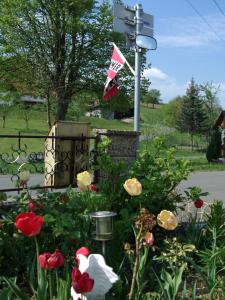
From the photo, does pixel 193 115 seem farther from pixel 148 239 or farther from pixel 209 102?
pixel 148 239

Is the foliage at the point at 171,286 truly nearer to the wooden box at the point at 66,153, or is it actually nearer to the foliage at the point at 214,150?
the wooden box at the point at 66,153

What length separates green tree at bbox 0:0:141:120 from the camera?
28.7m

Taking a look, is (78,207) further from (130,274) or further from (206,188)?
(206,188)

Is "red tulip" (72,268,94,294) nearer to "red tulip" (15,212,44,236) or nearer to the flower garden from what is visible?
the flower garden

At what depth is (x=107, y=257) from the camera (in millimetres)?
3895

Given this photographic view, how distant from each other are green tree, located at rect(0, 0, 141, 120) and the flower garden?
77.6 ft

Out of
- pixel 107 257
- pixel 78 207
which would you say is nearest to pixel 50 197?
pixel 78 207

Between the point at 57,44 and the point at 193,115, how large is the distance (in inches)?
1220

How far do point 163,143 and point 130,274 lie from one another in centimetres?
174

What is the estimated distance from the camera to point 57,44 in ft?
96.2

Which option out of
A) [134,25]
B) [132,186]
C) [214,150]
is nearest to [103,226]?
[132,186]

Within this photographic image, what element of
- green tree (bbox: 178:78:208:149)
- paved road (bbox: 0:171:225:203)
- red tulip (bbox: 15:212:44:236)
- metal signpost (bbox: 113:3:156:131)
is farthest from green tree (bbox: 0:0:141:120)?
green tree (bbox: 178:78:208:149)

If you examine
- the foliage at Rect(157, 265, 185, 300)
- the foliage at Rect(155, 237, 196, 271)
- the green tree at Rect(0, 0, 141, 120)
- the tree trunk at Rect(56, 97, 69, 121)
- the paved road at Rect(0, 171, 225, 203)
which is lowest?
the paved road at Rect(0, 171, 225, 203)

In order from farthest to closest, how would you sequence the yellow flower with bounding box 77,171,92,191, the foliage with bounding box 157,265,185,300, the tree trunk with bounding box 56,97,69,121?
the tree trunk with bounding box 56,97,69,121 → the yellow flower with bounding box 77,171,92,191 → the foliage with bounding box 157,265,185,300
